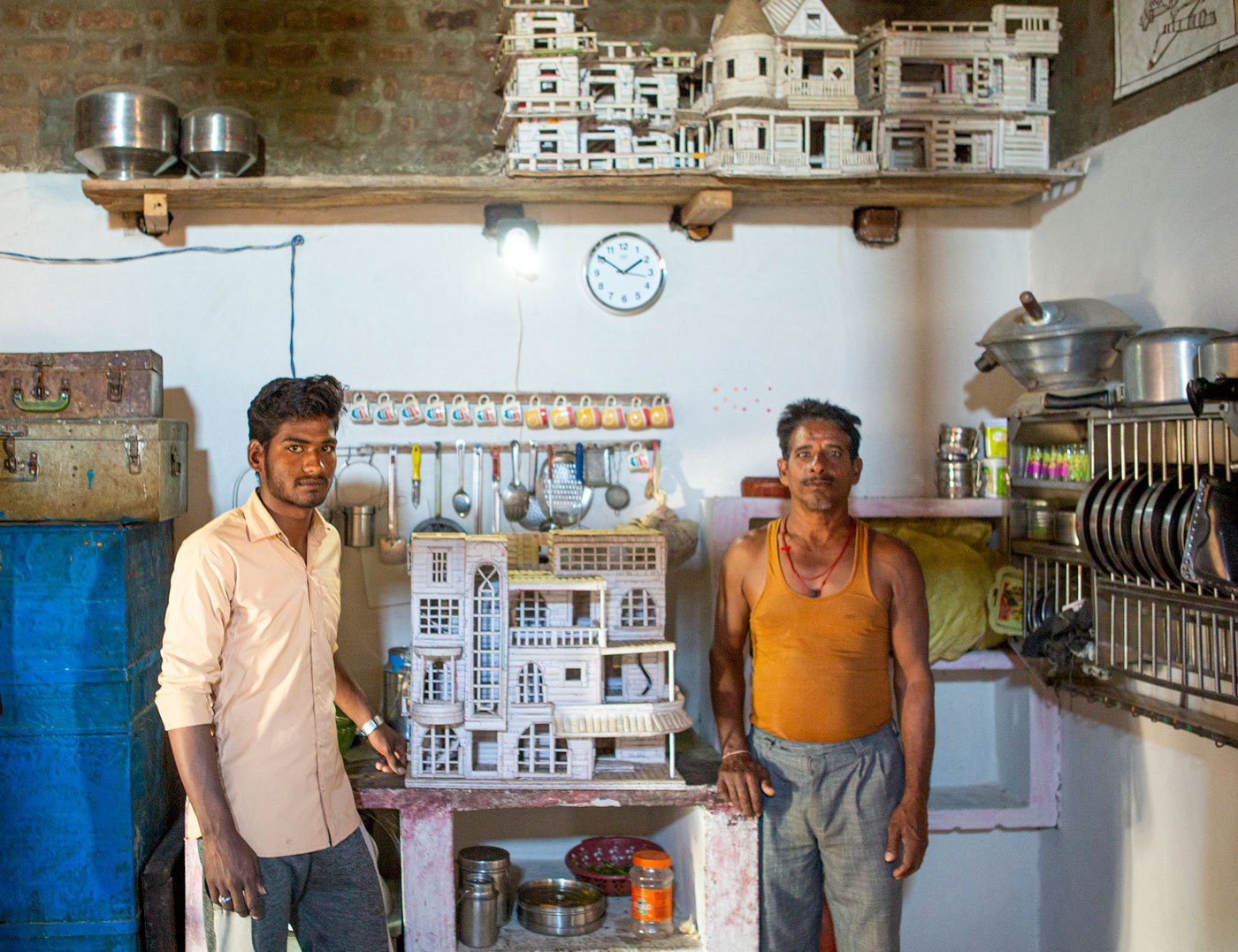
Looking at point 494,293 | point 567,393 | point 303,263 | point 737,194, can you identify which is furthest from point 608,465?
point 303,263

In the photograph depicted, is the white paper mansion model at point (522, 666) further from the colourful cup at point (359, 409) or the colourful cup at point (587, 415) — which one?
the colourful cup at point (359, 409)

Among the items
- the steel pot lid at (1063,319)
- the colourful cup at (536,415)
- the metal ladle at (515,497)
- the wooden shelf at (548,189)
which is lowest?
the metal ladle at (515,497)

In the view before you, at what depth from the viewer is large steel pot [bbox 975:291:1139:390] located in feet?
9.82

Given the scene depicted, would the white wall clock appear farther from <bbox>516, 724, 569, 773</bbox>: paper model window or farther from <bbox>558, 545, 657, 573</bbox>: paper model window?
<bbox>516, 724, 569, 773</bbox>: paper model window

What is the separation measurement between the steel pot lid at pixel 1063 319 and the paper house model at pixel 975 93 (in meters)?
0.60

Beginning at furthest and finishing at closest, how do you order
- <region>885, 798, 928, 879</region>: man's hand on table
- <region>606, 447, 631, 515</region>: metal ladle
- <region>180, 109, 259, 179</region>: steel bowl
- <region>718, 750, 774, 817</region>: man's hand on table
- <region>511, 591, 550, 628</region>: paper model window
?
1. <region>606, 447, 631, 515</region>: metal ladle
2. <region>180, 109, 259, 179</region>: steel bowl
3. <region>511, 591, 550, 628</region>: paper model window
4. <region>718, 750, 774, 817</region>: man's hand on table
5. <region>885, 798, 928, 879</region>: man's hand on table

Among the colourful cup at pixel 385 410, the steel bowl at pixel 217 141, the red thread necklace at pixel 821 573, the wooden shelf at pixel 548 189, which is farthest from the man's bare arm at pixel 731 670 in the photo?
the steel bowl at pixel 217 141

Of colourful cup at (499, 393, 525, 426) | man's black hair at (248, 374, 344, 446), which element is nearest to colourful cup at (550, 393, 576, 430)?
colourful cup at (499, 393, 525, 426)

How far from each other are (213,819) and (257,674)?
1.00 feet

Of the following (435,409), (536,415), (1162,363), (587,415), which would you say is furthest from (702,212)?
Result: (1162,363)

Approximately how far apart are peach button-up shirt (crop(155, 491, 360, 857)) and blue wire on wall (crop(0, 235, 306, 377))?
1.36 m

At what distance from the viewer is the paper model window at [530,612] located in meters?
2.91

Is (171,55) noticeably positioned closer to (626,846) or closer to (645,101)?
(645,101)

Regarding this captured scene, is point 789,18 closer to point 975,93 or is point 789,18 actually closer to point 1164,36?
point 975,93
